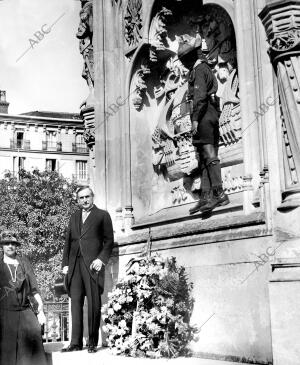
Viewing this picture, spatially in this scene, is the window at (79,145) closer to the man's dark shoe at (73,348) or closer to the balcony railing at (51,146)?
the balcony railing at (51,146)

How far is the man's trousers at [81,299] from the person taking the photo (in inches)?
319

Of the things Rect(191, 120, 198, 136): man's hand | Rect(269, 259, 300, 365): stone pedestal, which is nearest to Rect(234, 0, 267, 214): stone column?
Rect(191, 120, 198, 136): man's hand

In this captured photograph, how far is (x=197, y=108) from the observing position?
26.2 feet

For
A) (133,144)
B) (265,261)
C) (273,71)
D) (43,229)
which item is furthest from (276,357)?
(43,229)

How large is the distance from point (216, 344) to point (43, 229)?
97.5 ft

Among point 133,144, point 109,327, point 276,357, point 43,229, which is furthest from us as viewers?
point 43,229

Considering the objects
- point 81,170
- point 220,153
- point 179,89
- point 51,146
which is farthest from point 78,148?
point 220,153

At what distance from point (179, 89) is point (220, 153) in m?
1.46

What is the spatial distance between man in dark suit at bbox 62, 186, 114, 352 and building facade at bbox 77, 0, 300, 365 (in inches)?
26.3

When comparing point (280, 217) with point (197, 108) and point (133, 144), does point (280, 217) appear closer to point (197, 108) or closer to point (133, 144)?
point (197, 108)

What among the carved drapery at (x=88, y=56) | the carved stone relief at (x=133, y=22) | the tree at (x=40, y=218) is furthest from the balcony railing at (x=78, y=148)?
the carved stone relief at (x=133, y=22)

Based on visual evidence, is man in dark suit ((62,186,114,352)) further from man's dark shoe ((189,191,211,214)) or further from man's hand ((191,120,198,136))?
man's hand ((191,120,198,136))

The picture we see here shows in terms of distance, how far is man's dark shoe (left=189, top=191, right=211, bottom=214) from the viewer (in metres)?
8.05

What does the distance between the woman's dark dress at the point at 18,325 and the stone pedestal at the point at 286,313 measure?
237 centimetres
